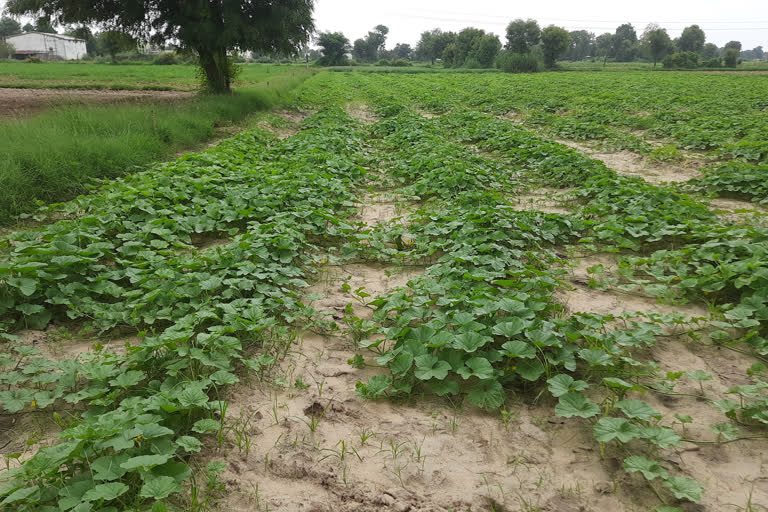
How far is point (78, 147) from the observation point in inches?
302

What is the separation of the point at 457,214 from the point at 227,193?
3.53 m

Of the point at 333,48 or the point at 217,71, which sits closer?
the point at 217,71

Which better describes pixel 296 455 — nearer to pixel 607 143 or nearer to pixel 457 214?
pixel 457 214

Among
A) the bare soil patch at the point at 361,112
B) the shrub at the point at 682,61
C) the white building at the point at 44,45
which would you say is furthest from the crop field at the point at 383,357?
the white building at the point at 44,45

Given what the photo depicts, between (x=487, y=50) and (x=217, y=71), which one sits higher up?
(x=487, y=50)

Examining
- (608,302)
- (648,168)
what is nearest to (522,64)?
(648,168)

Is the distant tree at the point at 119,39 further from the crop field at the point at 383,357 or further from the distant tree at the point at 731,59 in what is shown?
the distant tree at the point at 731,59

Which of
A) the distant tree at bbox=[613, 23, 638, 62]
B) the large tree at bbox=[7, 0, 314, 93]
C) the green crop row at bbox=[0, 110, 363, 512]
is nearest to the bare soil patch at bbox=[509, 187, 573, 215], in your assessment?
the green crop row at bbox=[0, 110, 363, 512]

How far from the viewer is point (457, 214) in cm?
595

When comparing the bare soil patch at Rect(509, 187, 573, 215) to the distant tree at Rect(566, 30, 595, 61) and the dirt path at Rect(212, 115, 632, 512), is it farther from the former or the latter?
the distant tree at Rect(566, 30, 595, 61)

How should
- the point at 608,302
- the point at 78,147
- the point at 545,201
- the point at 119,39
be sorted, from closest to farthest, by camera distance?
1. the point at 608,302
2. the point at 545,201
3. the point at 78,147
4. the point at 119,39

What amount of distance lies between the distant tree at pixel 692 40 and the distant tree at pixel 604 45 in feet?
59.1

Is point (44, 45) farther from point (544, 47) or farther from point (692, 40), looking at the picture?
point (692, 40)

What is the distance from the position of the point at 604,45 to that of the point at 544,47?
236 ft
